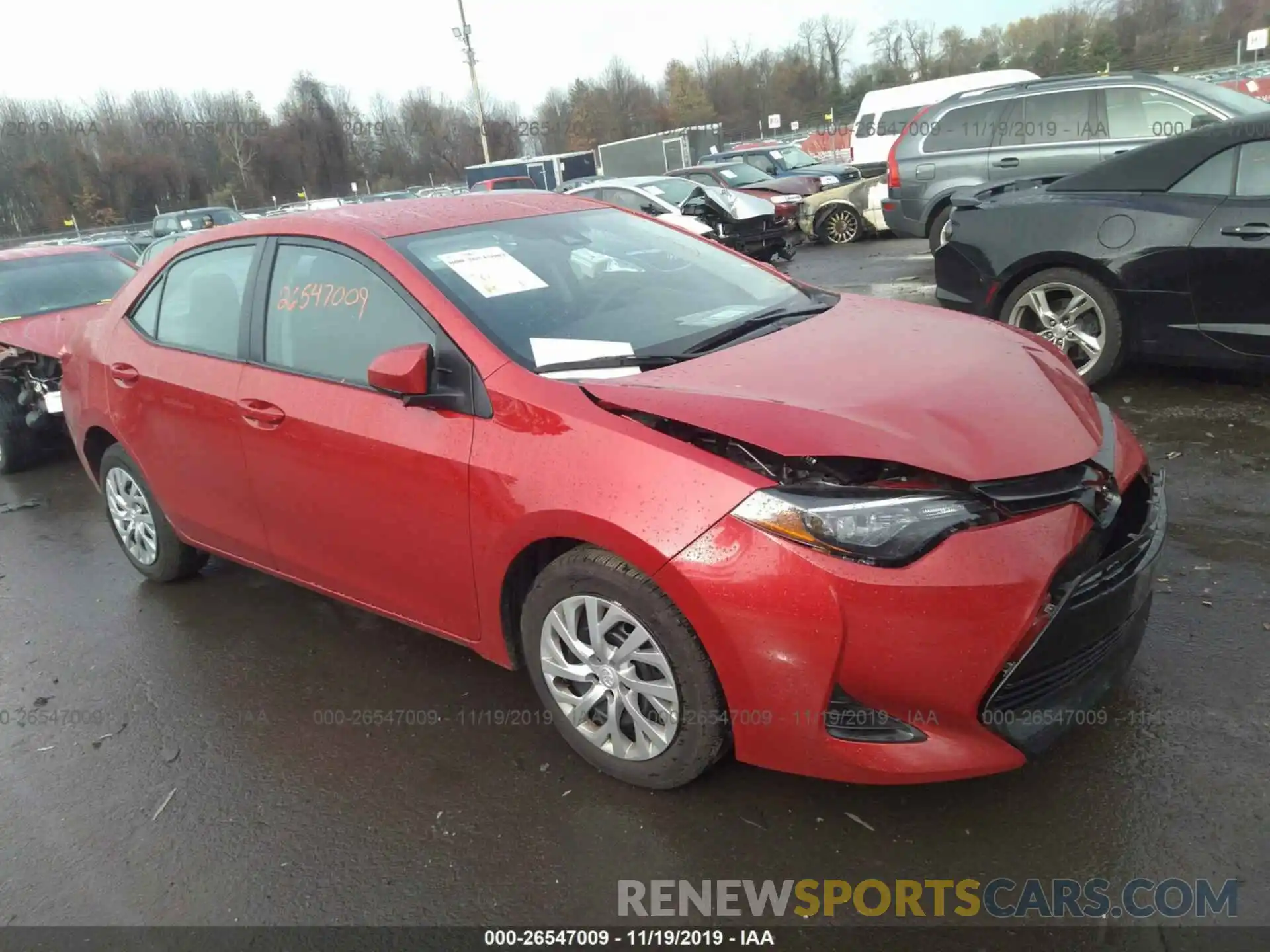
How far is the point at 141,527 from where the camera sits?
4512 millimetres

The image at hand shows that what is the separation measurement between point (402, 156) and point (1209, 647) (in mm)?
77558

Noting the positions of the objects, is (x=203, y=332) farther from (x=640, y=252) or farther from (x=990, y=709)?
(x=990, y=709)

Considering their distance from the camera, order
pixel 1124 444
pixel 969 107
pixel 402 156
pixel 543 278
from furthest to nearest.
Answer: pixel 402 156
pixel 969 107
pixel 543 278
pixel 1124 444

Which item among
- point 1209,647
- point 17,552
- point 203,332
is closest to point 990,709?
point 1209,647

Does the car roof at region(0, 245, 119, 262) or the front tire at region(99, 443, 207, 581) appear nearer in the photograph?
the front tire at region(99, 443, 207, 581)

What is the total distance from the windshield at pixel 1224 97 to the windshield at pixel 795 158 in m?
16.1

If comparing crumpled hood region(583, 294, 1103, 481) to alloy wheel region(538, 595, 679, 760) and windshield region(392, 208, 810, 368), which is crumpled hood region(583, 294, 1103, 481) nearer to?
windshield region(392, 208, 810, 368)

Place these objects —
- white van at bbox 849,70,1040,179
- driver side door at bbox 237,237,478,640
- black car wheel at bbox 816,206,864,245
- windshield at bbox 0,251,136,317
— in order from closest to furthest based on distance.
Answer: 1. driver side door at bbox 237,237,478,640
2. windshield at bbox 0,251,136,317
3. black car wheel at bbox 816,206,864,245
4. white van at bbox 849,70,1040,179

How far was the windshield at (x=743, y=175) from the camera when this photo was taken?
17.3m

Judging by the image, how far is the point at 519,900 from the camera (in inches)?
92.9

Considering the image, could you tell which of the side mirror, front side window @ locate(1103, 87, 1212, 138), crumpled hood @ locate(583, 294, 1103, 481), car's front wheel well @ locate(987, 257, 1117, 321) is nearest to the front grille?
crumpled hood @ locate(583, 294, 1103, 481)

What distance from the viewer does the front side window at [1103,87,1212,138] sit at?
27.3 ft

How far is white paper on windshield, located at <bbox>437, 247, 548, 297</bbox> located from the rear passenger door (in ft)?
24.8

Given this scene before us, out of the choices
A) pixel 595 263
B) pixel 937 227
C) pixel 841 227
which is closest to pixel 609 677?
pixel 595 263
